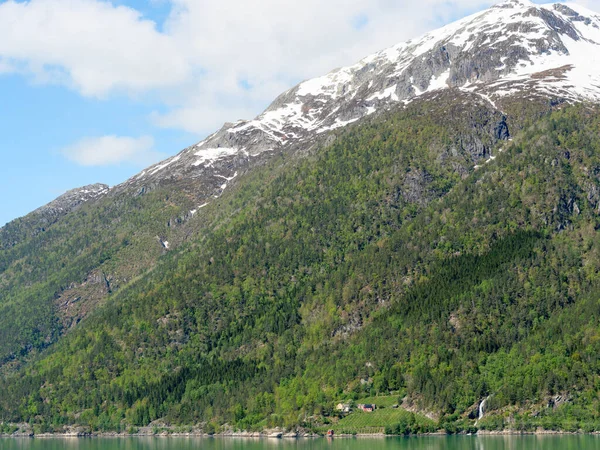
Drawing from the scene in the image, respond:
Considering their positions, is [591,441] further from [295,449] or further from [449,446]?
[295,449]

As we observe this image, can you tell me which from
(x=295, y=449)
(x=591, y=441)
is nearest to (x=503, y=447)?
(x=591, y=441)

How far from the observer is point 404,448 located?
7461 inches

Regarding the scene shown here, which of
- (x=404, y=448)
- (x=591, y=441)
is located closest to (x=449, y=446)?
(x=404, y=448)

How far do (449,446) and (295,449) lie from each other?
99.8ft

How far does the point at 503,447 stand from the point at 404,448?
18514 millimetres

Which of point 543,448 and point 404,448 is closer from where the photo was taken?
point 543,448

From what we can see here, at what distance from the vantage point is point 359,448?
196 m

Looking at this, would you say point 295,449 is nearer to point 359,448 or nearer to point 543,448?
point 359,448

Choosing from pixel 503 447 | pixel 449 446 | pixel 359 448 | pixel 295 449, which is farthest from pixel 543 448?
pixel 295 449

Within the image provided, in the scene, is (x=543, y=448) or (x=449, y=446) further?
(x=449, y=446)

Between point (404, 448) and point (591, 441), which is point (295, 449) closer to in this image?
point (404, 448)

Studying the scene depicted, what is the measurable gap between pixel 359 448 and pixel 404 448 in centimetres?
1024

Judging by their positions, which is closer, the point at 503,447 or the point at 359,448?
the point at 503,447

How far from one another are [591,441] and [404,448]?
35.7 meters
